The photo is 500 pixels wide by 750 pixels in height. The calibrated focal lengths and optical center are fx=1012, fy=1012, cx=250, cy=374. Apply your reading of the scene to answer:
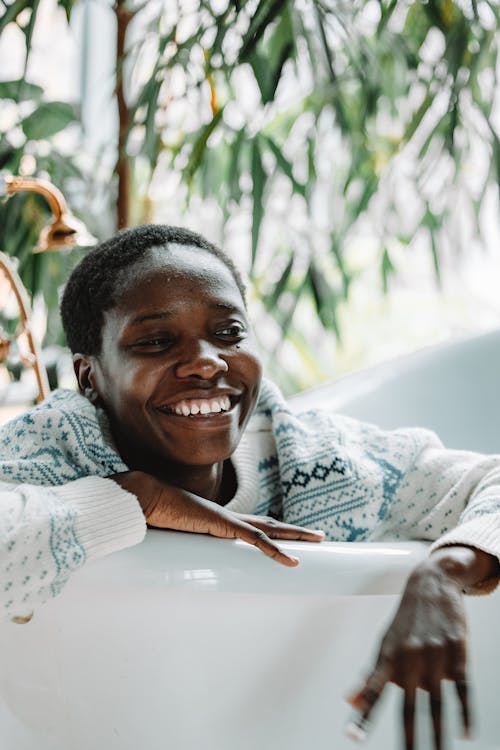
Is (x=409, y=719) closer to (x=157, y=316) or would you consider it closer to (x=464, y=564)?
(x=464, y=564)

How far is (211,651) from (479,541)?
0.72 ft

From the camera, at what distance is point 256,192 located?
6.04 ft

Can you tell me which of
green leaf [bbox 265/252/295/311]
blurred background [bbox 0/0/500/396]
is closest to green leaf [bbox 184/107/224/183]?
blurred background [bbox 0/0/500/396]

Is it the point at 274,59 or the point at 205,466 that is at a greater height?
the point at 274,59

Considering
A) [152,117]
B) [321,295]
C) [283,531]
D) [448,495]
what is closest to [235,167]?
[152,117]

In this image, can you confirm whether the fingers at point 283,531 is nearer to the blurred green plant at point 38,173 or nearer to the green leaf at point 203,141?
the green leaf at point 203,141

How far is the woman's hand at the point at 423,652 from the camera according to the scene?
2.01 ft

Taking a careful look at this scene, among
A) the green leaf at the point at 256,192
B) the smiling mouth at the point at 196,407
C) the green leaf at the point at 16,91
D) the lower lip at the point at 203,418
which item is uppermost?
the green leaf at the point at 16,91

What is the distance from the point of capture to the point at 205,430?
906 millimetres

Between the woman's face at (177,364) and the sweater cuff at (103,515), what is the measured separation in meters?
0.14

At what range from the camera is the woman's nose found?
89 cm

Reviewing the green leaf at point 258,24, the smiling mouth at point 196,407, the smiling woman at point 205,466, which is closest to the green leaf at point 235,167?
the green leaf at point 258,24

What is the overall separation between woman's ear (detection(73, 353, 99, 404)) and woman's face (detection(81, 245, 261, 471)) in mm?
36

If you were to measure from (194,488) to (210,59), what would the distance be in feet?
3.16
